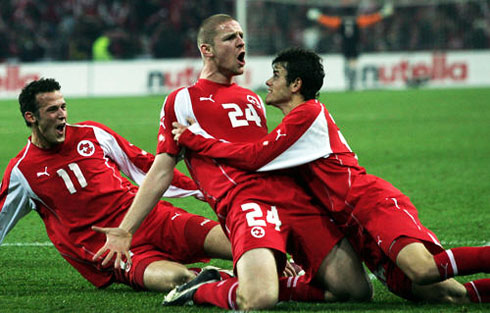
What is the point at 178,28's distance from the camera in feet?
95.1

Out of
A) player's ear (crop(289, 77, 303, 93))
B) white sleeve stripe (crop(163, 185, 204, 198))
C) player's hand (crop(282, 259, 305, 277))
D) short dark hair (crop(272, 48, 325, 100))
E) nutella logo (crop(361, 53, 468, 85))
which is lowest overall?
nutella logo (crop(361, 53, 468, 85))

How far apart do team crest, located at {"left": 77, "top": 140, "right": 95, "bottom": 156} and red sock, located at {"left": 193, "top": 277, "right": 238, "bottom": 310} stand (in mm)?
1264

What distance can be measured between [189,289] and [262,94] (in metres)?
17.9

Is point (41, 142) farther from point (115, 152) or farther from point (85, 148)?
point (115, 152)

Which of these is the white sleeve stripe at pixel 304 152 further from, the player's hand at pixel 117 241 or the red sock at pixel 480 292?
the red sock at pixel 480 292

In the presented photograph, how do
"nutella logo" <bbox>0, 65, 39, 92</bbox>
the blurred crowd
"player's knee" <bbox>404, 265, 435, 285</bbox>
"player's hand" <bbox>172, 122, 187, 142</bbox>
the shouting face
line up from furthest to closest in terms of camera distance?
the blurred crowd → "nutella logo" <bbox>0, 65, 39, 92</bbox> → the shouting face → "player's hand" <bbox>172, 122, 187, 142</bbox> → "player's knee" <bbox>404, 265, 435, 285</bbox>

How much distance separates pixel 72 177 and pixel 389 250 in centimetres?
193

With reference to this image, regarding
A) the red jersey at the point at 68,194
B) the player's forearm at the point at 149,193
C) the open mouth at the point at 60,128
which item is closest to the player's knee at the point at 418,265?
the player's forearm at the point at 149,193

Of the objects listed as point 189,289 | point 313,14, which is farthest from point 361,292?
point 313,14

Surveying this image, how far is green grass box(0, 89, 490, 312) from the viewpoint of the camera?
461 centimetres

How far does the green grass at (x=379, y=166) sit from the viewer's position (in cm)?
461

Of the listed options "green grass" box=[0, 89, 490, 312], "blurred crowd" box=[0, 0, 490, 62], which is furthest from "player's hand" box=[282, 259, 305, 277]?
"blurred crowd" box=[0, 0, 490, 62]

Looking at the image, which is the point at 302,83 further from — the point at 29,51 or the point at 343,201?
the point at 29,51

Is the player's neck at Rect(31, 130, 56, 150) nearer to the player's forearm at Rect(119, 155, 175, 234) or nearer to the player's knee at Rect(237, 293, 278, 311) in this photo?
the player's forearm at Rect(119, 155, 175, 234)
